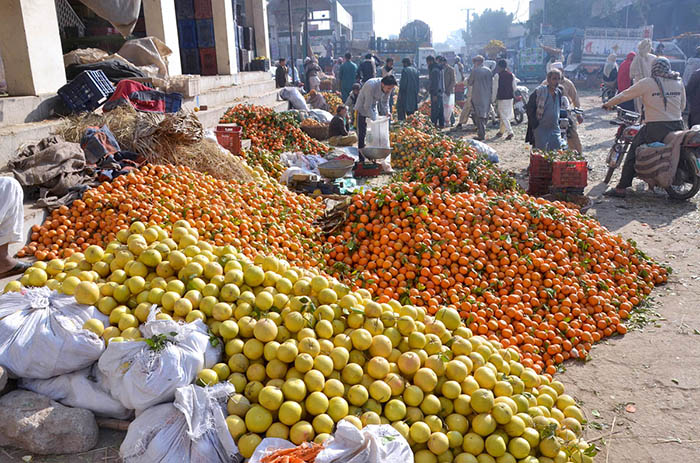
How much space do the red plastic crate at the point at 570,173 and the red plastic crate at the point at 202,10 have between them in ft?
37.2

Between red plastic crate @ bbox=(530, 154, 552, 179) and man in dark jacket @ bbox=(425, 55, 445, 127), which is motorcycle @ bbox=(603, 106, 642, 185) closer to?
red plastic crate @ bbox=(530, 154, 552, 179)

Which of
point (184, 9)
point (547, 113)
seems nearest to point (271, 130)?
point (547, 113)

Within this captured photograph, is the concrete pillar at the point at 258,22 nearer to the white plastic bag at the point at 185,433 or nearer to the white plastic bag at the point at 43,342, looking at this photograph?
the white plastic bag at the point at 43,342

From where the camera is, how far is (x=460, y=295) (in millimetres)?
4246

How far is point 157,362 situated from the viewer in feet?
8.23

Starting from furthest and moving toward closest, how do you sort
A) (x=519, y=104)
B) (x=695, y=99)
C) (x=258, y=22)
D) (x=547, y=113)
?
→ (x=258, y=22), (x=519, y=104), (x=695, y=99), (x=547, y=113)

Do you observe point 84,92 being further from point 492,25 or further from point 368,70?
point 492,25

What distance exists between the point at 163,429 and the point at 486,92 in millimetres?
12871

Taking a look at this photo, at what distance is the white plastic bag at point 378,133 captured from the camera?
30.4 feet

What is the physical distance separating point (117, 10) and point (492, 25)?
83.2 meters

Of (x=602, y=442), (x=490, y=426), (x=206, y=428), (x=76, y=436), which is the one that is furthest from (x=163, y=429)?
(x=602, y=442)

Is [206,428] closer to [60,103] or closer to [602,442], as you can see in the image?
[602,442]

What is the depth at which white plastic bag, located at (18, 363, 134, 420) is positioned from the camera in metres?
2.75

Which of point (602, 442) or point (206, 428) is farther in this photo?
point (602, 442)
